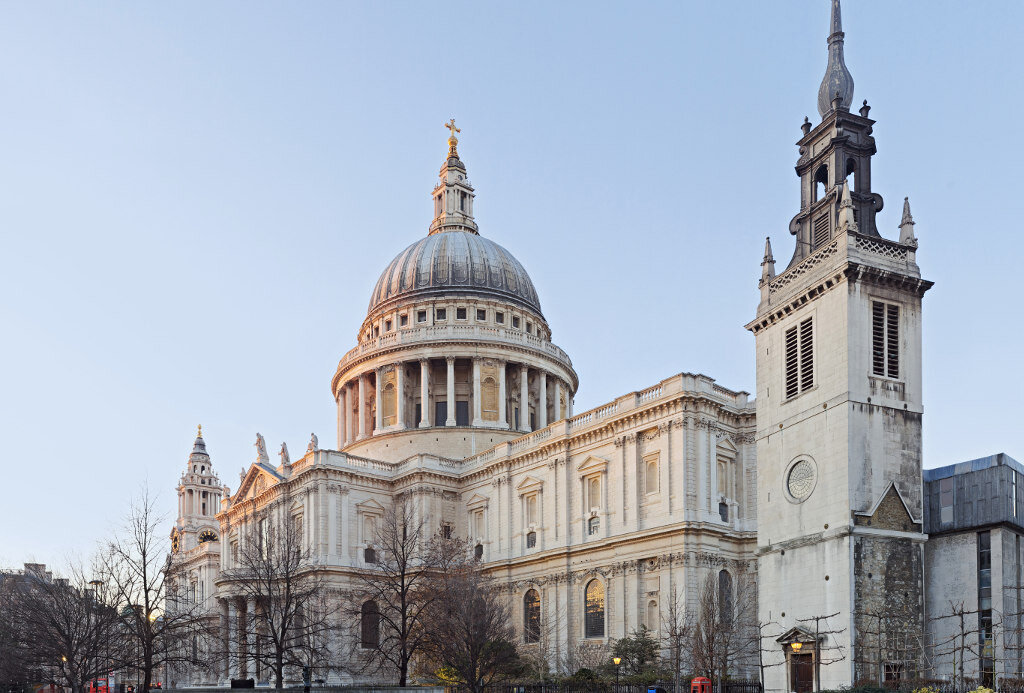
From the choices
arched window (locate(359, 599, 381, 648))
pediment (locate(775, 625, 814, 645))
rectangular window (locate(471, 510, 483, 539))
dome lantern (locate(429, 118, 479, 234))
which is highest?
dome lantern (locate(429, 118, 479, 234))

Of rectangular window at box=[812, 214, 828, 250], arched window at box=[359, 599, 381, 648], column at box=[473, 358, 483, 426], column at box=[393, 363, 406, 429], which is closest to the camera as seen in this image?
rectangular window at box=[812, 214, 828, 250]

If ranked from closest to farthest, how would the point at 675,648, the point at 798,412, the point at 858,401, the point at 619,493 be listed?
the point at 858,401 < the point at 798,412 < the point at 675,648 < the point at 619,493

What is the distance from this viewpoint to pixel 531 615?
221 feet

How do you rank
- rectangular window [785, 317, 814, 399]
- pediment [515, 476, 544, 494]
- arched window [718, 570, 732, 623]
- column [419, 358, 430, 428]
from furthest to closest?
1. column [419, 358, 430, 428]
2. pediment [515, 476, 544, 494]
3. arched window [718, 570, 732, 623]
4. rectangular window [785, 317, 814, 399]

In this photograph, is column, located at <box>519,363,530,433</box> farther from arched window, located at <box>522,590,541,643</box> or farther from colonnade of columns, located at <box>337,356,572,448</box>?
arched window, located at <box>522,590,541,643</box>

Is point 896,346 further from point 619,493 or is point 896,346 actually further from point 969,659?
point 619,493

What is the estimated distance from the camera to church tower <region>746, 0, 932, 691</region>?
116ft

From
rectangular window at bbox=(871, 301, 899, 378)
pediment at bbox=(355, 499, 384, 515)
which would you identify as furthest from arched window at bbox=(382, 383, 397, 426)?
rectangular window at bbox=(871, 301, 899, 378)

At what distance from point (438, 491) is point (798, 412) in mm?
40473

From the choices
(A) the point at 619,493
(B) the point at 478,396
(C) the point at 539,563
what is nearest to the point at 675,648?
(A) the point at 619,493

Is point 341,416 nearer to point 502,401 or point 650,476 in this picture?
point 502,401

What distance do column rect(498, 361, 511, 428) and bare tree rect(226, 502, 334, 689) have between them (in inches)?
717

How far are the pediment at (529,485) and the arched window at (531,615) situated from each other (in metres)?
6.46

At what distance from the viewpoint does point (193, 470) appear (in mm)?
131500
